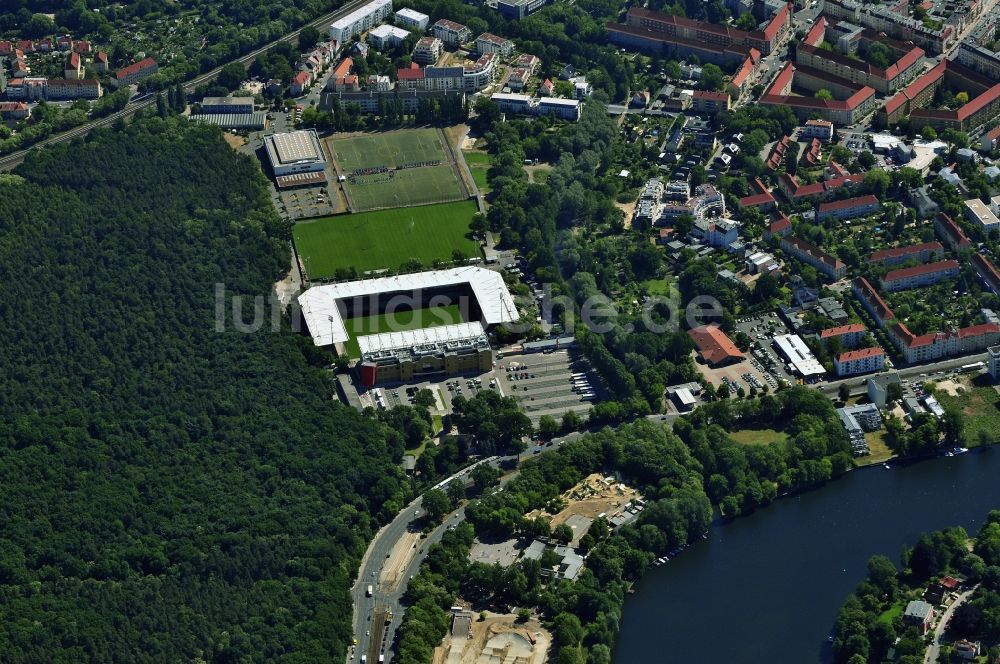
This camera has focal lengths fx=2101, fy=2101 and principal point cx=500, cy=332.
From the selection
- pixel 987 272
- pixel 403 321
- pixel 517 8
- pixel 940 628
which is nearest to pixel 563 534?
pixel 940 628

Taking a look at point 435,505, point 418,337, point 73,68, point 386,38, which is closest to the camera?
point 435,505

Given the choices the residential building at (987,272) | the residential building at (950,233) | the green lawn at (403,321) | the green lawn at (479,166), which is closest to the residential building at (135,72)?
the green lawn at (479,166)

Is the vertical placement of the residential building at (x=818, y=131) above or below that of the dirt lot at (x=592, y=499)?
above

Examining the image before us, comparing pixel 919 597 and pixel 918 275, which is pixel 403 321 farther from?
pixel 919 597

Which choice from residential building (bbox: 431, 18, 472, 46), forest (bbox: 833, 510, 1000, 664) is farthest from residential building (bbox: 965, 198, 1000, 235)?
residential building (bbox: 431, 18, 472, 46)

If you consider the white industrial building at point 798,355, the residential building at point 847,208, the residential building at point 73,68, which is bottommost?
the white industrial building at point 798,355

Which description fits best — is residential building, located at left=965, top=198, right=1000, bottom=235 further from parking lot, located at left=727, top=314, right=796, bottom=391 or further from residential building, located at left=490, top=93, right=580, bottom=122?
residential building, located at left=490, top=93, right=580, bottom=122

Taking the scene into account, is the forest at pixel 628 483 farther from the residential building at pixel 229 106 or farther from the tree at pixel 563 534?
the residential building at pixel 229 106
